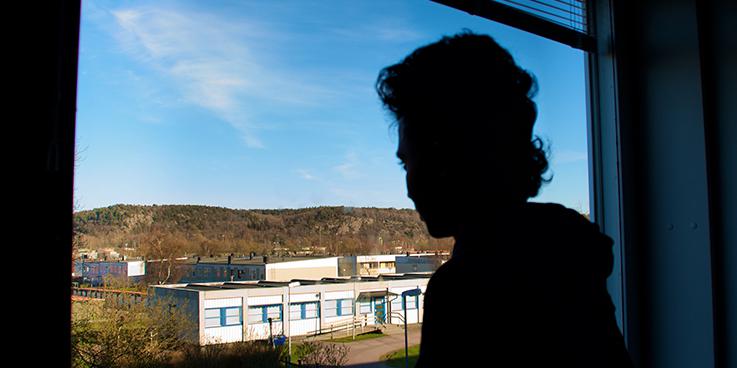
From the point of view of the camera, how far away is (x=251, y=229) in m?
1.75

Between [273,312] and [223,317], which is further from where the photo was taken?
[273,312]

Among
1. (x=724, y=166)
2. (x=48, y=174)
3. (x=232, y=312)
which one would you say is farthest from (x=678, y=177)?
(x=48, y=174)

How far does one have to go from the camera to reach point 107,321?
4.82 feet

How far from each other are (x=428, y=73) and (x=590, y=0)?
2417mm

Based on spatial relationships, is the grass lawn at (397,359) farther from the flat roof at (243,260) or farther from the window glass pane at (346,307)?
the flat roof at (243,260)

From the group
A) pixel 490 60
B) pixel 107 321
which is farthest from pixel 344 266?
pixel 490 60

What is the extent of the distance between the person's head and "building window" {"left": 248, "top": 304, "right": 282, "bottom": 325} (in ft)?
3.83

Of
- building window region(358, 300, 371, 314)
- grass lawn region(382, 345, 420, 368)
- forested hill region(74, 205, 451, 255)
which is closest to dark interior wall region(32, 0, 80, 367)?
forested hill region(74, 205, 451, 255)

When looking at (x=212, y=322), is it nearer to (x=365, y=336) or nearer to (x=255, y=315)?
(x=255, y=315)

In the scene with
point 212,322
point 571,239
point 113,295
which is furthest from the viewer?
point 212,322

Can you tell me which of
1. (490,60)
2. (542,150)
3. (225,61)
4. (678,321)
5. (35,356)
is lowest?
(678,321)

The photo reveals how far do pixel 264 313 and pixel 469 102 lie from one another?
130cm

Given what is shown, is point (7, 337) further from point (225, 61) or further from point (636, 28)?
point (636, 28)

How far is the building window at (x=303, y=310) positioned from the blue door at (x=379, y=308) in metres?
0.22
